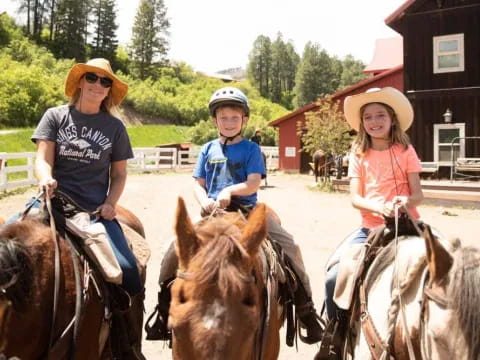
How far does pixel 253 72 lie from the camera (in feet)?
334

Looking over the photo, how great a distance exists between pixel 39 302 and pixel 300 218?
10670mm

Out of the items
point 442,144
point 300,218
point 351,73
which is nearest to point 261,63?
point 351,73

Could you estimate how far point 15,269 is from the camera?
243cm

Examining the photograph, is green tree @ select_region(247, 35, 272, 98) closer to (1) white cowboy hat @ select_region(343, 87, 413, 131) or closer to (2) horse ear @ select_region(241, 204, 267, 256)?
(1) white cowboy hat @ select_region(343, 87, 413, 131)

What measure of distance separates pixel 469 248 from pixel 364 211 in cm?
148

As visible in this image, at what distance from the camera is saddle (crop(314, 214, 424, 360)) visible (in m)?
3.17

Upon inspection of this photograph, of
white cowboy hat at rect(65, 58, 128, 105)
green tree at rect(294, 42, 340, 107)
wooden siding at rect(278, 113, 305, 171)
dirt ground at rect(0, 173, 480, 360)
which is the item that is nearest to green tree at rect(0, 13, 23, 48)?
wooden siding at rect(278, 113, 305, 171)

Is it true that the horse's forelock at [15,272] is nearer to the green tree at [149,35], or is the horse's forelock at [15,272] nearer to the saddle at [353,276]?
the saddle at [353,276]

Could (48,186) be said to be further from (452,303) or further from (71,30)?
(71,30)

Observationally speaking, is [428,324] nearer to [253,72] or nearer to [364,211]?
[364,211]

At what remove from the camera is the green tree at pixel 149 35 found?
7012cm

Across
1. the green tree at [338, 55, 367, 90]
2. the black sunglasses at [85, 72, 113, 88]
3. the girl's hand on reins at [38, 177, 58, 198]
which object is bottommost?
the girl's hand on reins at [38, 177, 58, 198]

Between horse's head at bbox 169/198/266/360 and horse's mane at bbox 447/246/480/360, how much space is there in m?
0.92

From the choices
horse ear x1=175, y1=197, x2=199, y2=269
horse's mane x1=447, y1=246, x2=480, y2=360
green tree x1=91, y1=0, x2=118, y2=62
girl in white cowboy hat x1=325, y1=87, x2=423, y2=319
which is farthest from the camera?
green tree x1=91, y1=0, x2=118, y2=62
